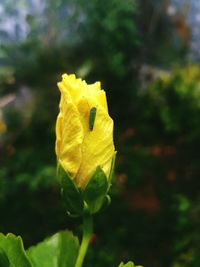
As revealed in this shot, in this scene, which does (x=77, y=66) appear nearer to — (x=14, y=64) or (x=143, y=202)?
(x=14, y=64)

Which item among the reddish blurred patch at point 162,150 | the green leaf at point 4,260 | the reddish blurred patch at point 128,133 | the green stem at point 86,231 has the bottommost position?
the green leaf at point 4,260

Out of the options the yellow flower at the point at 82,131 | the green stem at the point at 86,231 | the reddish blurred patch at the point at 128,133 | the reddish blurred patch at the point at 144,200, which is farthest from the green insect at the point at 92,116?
the reddish blurred patch at the point at 128,133

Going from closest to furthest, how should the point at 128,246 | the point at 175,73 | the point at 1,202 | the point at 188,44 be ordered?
the point at 1,202, the point at 128,246, the point at 175,73, the point at 188,44

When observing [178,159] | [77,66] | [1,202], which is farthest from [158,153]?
[1,202]

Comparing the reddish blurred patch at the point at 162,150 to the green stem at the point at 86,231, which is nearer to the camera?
the green stem at the point at 86,231

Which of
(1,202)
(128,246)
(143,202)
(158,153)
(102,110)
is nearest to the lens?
(102,110)

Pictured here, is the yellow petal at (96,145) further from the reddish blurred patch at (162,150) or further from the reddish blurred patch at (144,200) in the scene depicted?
the reddish blurred patch at (162,150)

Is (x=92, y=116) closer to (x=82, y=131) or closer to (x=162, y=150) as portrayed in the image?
(x=82, y=131)
